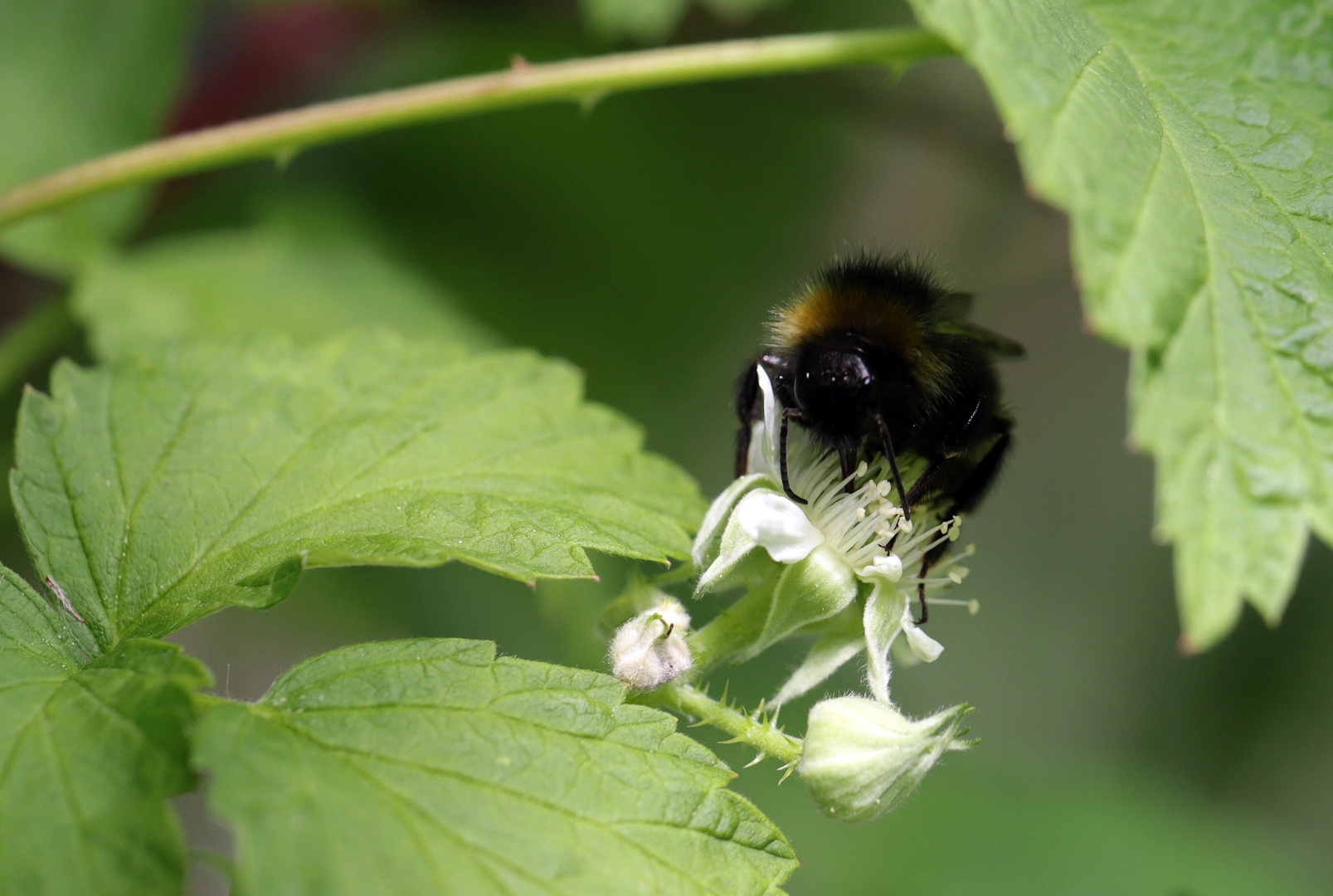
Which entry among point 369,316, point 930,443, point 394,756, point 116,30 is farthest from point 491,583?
point 394,756

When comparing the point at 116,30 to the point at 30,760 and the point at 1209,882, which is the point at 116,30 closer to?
the point at 30,760

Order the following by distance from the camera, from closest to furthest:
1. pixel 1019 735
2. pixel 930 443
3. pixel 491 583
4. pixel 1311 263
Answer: pixel 1311 263 → pixel 930 443 → pixel 491 583 → pixel 1019 735

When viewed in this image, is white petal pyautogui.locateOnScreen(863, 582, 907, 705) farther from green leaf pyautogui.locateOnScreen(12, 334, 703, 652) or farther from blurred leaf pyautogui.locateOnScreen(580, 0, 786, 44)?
blurred leaf pyautogui.locateOnScreen(580, 0, 786, 44)

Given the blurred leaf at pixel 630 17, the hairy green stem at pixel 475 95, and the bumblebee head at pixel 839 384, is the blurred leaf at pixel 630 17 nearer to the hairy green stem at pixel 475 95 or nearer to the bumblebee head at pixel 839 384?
the hairy green stem at pixel 475 95

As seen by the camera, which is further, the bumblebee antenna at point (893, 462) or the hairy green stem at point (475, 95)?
the hairy green stem at point (475, 95)

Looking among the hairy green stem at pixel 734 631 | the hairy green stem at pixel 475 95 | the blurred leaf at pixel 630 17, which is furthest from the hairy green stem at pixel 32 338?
the hairy green stem at pixel 734 631
